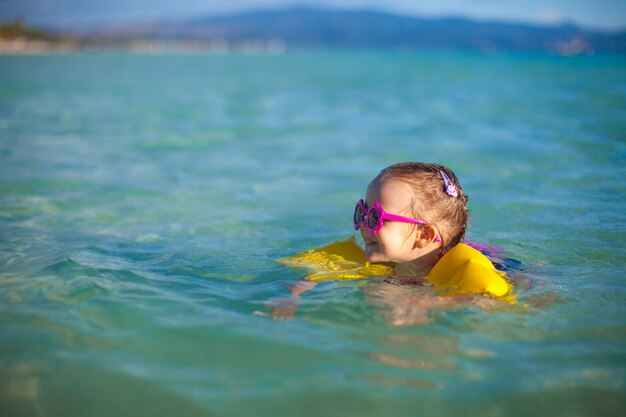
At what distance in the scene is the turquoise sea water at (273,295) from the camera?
2.30m

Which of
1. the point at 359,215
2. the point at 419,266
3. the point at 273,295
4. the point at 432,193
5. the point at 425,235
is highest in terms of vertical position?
the point at 432,193

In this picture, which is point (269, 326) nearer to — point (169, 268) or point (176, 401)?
point (176, 401)

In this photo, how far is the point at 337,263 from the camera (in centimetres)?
351

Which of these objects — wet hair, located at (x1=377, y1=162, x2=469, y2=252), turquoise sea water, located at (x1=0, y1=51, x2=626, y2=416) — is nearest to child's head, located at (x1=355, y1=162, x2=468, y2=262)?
wet hair, located at (x1=377, y1=162, x2=469, y2=252)

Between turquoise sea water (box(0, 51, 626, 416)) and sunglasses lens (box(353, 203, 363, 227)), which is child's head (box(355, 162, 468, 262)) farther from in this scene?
turquoise sea water (box(0, 51, 626, 416))

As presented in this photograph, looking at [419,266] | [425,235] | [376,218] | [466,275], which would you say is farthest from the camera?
[419,266]

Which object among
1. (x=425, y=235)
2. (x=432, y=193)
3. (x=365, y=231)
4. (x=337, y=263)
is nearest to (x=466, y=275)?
(x=425, y=235)

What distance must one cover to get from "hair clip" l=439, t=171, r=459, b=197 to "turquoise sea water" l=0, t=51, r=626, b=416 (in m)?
0.58

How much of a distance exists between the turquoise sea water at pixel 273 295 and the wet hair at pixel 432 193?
16.8 inches

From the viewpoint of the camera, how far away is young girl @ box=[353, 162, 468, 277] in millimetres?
3154

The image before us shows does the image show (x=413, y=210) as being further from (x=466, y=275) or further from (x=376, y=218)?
(x=466, y=275)

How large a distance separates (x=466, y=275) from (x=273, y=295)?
1.06m

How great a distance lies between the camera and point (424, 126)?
1198 cm

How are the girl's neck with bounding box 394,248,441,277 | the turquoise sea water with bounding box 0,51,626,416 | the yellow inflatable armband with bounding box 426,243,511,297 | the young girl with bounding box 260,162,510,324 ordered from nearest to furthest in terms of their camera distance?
1. the turquoise sea water with bounding box 0,51,626,416
2. the yellow inflatable armband with bounding box 426,243,511,297
3. the young girl with bounding box 260,162,510,324
4. the girl's neck with bounding box 394,248,441,277
